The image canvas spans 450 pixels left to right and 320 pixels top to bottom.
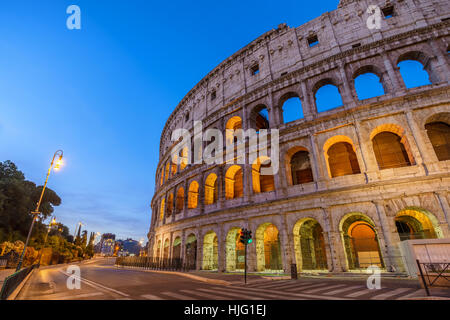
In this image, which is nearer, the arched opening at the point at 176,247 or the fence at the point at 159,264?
the fence at the point at 159,264

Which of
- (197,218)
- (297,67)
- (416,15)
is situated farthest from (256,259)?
(416,15)

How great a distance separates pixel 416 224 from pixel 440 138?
5.87m

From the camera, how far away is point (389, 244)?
1200 centimetres

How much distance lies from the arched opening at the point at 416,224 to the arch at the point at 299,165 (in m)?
6.20

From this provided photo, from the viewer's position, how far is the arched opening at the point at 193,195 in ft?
75.9

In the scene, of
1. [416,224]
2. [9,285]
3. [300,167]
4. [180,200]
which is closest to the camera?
[9,285]

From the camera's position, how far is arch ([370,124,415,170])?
14.3m

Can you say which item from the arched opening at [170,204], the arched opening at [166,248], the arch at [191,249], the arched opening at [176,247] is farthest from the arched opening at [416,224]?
the arched opening at [170,204]

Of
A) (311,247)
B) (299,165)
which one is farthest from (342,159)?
(311,247)

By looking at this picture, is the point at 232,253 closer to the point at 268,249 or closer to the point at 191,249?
the point at 268,249

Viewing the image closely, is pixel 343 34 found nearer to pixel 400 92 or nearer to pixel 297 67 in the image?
pixel 297 67

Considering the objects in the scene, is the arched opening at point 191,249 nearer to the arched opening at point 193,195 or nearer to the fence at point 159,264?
the fence at point 159,264

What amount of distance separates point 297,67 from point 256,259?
16403 mm
